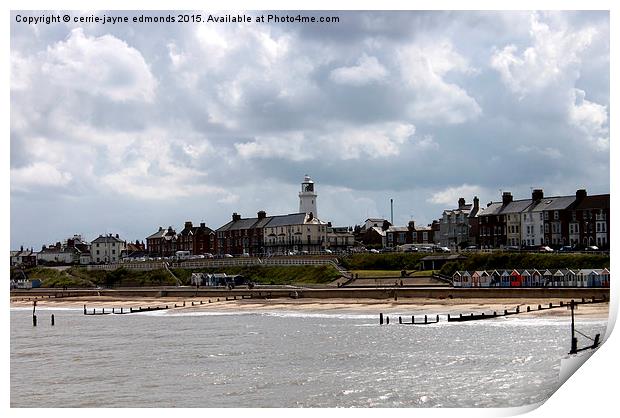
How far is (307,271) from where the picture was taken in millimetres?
83938

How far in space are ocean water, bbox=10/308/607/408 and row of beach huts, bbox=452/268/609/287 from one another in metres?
14.0

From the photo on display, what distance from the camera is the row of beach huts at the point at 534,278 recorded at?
59312mm

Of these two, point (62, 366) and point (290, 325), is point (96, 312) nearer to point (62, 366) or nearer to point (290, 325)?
point (290, 325)

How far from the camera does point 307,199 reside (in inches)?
4491

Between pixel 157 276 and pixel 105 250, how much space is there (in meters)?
39.0

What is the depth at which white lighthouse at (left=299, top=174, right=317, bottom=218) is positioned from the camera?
11369 cm

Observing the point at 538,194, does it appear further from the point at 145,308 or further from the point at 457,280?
the point at 145,308

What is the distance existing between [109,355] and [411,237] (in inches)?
3048

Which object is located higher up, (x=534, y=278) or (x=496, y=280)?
(x=534, y=278)

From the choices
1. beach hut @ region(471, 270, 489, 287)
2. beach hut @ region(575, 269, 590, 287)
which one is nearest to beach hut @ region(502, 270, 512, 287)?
beach hut @ region(471, 270, 489, 287)

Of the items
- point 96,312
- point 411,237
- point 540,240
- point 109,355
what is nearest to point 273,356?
point 109,355

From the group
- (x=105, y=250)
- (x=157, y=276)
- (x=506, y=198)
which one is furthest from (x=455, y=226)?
(x=105, y=250)

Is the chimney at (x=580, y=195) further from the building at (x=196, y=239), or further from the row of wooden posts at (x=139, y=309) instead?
the building at (x=196, y=239)

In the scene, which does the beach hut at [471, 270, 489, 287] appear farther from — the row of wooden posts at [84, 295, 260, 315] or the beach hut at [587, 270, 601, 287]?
the row of wooden posts at [84, 295, 260, 315]
